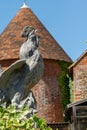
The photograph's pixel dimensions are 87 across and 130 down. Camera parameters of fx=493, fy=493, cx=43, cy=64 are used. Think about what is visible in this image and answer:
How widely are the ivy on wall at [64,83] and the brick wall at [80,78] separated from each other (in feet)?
6.79

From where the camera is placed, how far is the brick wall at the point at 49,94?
30.3 m

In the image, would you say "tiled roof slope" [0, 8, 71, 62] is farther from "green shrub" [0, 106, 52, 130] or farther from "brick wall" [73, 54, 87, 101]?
"green shrub" [0, 106, 52, 130]

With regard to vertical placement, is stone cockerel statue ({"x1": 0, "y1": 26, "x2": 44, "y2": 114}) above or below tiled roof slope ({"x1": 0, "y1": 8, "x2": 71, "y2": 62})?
below

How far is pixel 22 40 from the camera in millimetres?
31891

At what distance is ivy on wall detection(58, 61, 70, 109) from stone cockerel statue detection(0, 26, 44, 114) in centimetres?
2169

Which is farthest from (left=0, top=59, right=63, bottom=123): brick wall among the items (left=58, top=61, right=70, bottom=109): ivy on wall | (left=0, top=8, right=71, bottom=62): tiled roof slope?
(left=0, top=8, right=71, bottom=62): tiled roof slope

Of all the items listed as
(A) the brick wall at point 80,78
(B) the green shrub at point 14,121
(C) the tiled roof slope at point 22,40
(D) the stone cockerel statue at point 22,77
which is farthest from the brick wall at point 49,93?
(B) the green shrub at point 14,121

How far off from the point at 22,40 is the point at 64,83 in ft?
13.0

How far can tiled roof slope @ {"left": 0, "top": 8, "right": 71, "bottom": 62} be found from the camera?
31078 millimetres

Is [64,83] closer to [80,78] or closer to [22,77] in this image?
[80,78]

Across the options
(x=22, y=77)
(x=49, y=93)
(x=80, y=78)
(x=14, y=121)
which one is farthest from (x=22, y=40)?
(x=14, y=121)

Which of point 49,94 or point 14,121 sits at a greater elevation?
point 14,121

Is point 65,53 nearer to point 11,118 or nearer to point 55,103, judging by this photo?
point 55,103

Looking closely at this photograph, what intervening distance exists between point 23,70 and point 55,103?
22267 millimetres
